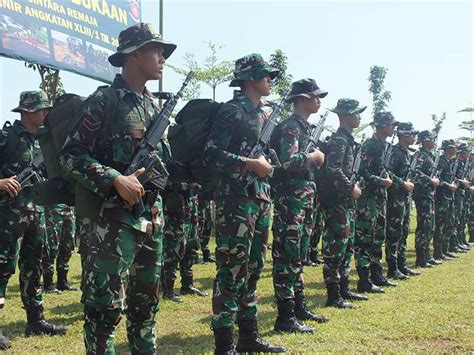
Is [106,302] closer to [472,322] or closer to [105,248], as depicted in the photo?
[105,248]

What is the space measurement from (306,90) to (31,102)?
300 cm

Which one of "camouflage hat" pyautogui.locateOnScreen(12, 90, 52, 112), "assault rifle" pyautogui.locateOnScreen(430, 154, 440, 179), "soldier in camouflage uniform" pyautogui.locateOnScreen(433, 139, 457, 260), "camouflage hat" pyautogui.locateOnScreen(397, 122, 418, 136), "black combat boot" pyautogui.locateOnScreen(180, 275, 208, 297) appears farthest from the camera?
"soldier in camouflage uniform" pyautogui.locateOnScreen(433, 139, 457, 260)

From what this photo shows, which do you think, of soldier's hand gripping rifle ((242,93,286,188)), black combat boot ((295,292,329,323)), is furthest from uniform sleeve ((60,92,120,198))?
black combat boot ((295,292,329,323))

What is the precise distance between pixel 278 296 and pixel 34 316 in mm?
2537

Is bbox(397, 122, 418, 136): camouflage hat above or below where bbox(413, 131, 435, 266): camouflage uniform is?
above

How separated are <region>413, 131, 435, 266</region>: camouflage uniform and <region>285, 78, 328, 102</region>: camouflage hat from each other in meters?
5.18

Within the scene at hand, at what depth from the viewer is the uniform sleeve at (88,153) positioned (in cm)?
282

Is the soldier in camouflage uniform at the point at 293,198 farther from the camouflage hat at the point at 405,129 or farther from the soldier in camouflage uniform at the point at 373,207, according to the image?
the camouflage hat at the point at 405,129

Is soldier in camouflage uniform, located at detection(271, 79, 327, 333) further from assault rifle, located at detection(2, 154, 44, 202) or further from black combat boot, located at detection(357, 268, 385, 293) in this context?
assault rifle, located at detection(2, 154, 44, 202)

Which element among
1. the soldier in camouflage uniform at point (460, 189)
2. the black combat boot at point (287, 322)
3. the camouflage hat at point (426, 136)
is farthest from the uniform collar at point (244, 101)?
the soldier in camouflage uniform at point (460, 189)

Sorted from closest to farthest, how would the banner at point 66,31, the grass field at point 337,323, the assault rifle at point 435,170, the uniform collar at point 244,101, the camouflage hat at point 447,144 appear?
1. the uniform collar at point 244,101
2. the grass field at point 337,323
3. the assault rifle at point 435,170
4. the camouflage hat at point 447,144
5. the banner at point 66,31

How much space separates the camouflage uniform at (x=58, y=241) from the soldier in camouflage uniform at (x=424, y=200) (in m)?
6.69

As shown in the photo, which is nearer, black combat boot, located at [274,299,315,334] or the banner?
black combat boot, located at [274,299,315,334]

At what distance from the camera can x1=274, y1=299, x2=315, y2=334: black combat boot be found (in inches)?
197
